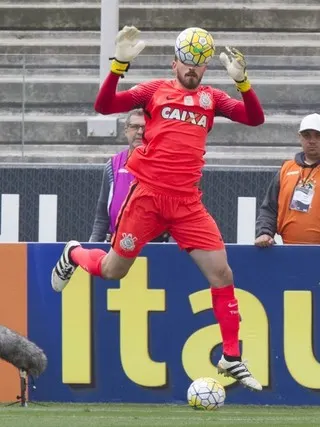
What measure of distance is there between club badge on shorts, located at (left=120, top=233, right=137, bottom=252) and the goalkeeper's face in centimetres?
107

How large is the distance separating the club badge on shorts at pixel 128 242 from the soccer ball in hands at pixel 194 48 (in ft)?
3.98

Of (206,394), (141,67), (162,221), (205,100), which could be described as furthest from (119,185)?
(141,67)

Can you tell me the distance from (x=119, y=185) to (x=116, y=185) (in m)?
0.03

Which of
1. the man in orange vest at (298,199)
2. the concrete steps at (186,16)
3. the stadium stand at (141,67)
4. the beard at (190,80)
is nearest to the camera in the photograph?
the beard at (190,80)

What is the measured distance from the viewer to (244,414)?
9.24m

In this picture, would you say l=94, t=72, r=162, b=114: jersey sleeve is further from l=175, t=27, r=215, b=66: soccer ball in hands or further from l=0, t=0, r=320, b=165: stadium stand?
l=0, t=0, r=320, b=165: stadium stand

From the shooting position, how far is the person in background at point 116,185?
34.0 ft

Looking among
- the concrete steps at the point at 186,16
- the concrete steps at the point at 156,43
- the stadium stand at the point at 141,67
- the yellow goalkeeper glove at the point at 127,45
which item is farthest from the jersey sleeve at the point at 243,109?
the concrete steps at the point at 186,16

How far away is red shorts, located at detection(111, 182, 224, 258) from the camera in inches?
356

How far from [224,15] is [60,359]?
9.68 m

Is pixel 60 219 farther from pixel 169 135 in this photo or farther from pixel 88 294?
pixel 169 135

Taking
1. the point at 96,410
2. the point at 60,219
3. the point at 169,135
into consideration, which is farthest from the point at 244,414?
the point at 60,219

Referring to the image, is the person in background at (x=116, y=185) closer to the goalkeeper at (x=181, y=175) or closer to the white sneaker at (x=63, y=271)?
the white sneaker at (x=63, y=271)

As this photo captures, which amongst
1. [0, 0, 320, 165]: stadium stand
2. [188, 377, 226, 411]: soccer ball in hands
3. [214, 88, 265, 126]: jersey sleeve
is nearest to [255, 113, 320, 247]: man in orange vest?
[214, 88, 265, 126]: jersey sleeve
